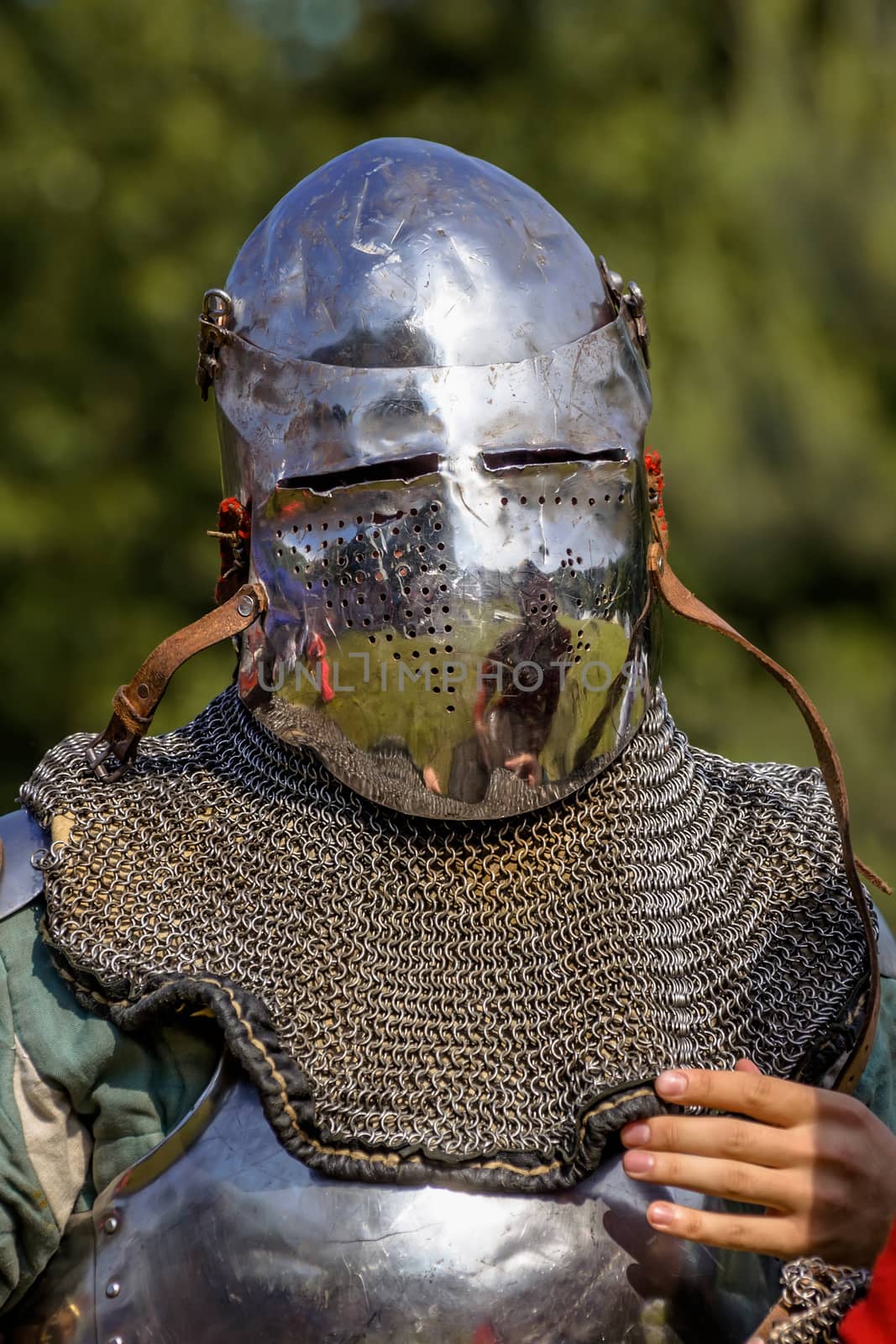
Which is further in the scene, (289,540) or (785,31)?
(785,31)

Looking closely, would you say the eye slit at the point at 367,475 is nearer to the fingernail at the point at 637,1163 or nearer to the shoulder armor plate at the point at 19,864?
the shoulder armor plate at the point at 19,864

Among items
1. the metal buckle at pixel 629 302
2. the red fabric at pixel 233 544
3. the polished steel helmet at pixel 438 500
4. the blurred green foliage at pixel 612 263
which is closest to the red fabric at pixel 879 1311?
the polished steel helmet at pixel 438 500

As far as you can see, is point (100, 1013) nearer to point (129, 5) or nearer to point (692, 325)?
point (692, 325)

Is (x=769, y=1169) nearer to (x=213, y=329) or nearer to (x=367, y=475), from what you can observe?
(x=367, y=475)

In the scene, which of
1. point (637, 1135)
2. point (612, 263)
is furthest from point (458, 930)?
point (612, 263)

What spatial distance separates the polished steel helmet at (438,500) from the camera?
2.56 meters

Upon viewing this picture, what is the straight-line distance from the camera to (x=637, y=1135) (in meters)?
2.25

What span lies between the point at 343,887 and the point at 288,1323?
691 mm

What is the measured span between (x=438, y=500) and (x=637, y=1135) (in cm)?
103

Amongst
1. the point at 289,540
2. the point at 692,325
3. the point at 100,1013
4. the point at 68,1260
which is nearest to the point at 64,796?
the point at 100,1013

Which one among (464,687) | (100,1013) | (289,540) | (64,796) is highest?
(289,540)

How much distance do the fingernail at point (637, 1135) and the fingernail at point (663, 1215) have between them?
0.09m

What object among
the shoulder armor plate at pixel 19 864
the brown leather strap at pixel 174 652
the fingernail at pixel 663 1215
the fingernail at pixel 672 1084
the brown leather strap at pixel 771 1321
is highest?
the brown leather strap at pixel 174 652

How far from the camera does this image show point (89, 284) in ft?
32.4
